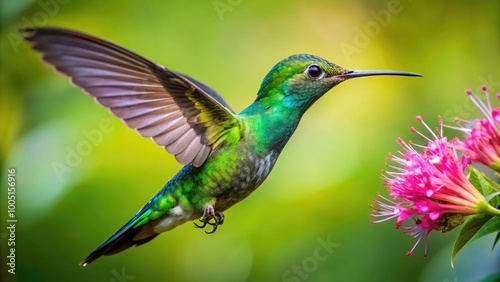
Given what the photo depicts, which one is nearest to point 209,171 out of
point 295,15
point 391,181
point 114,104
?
point 114,104

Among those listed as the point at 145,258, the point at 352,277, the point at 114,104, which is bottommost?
the point at 352,277

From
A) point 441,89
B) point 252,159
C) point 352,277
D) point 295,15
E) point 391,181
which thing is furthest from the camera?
point 295,15

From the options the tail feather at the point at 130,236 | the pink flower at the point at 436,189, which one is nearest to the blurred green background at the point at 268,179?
the tail feather at the point at 130,236

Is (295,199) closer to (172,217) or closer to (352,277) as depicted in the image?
(352,277)

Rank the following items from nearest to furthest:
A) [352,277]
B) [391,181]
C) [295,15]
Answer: [391,181] < [352,277] < [295,15]

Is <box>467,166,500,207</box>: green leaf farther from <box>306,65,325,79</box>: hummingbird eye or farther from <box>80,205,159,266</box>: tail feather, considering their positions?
<box>80,205,159,266</box>: tail feather

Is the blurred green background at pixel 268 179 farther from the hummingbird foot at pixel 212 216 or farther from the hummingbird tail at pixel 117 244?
the hummingbird foot at pixel 212 216
